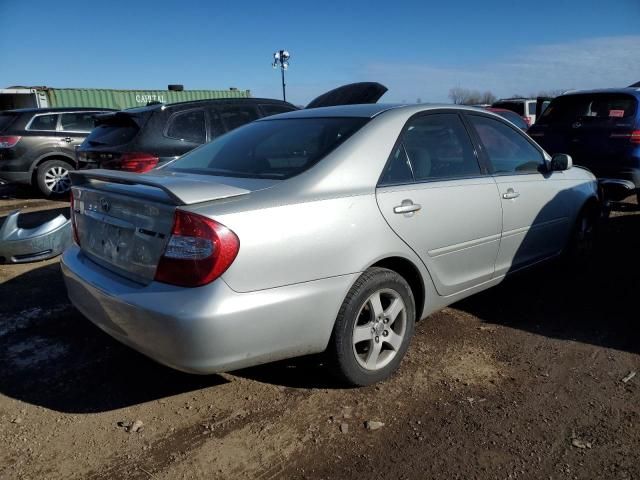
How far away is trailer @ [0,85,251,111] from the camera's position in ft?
72.8

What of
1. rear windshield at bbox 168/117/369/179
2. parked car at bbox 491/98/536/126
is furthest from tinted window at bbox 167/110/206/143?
parked car at bbox 491/98/536/126

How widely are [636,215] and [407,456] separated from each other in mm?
6346

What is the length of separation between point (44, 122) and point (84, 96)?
1460cm

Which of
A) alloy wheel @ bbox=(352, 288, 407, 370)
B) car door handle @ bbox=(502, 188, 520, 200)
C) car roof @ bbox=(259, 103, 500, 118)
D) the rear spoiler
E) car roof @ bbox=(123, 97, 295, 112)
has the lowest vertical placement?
alloy wheel @ bbox=(352, 288, 407, 370)

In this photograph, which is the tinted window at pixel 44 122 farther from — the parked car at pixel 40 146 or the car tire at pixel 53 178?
the car tire at pixel 53 178

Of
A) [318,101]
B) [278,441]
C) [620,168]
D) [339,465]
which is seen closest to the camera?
[339,465]

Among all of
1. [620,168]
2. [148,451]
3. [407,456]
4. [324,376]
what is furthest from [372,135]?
[620,168]

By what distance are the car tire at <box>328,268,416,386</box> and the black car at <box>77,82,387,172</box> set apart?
4.05m

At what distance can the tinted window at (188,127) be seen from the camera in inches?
244

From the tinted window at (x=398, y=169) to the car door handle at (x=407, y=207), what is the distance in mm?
136

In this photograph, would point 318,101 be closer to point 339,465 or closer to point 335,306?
point 335,306

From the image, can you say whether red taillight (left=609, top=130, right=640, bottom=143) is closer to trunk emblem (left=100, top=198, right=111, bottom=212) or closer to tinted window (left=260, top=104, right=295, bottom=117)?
tinted window (left=260, top=104, right=295, bottom=117)

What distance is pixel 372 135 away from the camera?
9.47ft

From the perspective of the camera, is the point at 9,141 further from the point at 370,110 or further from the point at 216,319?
the point at 216,319
